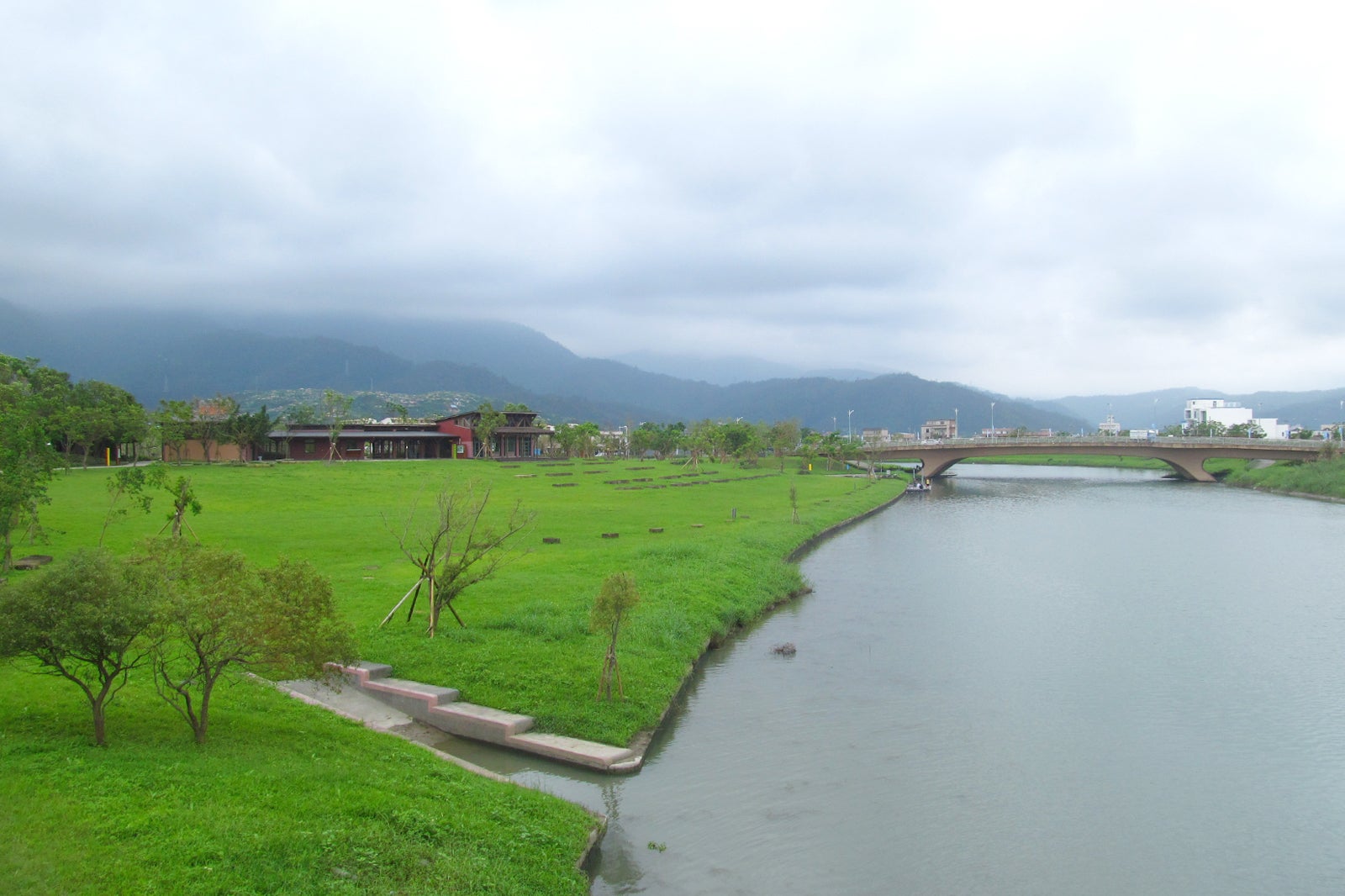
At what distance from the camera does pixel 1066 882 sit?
12633 millimetres

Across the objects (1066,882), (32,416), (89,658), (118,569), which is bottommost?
(1066,882)

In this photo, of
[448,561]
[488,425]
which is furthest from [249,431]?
[448,561]

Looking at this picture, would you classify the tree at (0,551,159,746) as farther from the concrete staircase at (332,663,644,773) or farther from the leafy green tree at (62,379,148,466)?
the leafy green tree at (62,379,148,466)

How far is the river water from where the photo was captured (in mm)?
13078

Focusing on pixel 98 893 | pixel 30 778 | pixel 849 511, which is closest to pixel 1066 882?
pixel 98 893

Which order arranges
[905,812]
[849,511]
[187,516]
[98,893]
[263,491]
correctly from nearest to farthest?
[98,893]
[905,812]
[187,516]
[263,491]
[849,511]

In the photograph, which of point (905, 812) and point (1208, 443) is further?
point (1208, 443)

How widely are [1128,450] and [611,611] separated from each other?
9683 centimetres

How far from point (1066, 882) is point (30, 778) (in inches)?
568

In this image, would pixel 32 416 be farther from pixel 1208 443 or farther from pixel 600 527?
pixel 1208 443

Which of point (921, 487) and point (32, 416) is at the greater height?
point (32, 416)

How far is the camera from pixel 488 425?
8844 centimetres

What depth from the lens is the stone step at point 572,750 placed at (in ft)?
52.2

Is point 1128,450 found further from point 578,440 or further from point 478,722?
point 478,722
